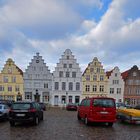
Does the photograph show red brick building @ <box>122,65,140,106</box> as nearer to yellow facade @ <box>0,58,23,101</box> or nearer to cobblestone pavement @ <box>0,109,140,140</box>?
yellow facade @ <box>0,58,23,101</box>

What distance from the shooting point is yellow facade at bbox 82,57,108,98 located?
70.1 meters

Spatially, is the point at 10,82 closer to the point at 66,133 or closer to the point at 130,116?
the point at 130,116

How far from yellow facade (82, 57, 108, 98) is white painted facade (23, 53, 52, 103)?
9089 millimetres

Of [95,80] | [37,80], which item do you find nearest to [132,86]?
[95,80]

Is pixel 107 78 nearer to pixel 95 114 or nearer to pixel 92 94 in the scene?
pixel 92 94

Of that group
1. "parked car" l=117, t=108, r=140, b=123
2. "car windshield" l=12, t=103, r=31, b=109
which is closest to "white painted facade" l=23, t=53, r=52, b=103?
"parked car" l=117, t=108, r=140, b=123

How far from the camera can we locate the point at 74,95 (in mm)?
68625

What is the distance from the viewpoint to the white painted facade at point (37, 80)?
2670 inches

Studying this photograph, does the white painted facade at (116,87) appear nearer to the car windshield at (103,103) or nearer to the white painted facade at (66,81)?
the white painted facade at (66,81)

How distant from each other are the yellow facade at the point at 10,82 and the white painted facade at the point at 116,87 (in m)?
22.3

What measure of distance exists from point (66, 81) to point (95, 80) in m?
7.50

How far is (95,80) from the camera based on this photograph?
70500 mm

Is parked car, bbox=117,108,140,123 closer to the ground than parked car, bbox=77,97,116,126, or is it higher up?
closer to the ground

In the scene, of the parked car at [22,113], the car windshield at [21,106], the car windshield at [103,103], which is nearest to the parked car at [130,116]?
the car windshield at [103,103]
